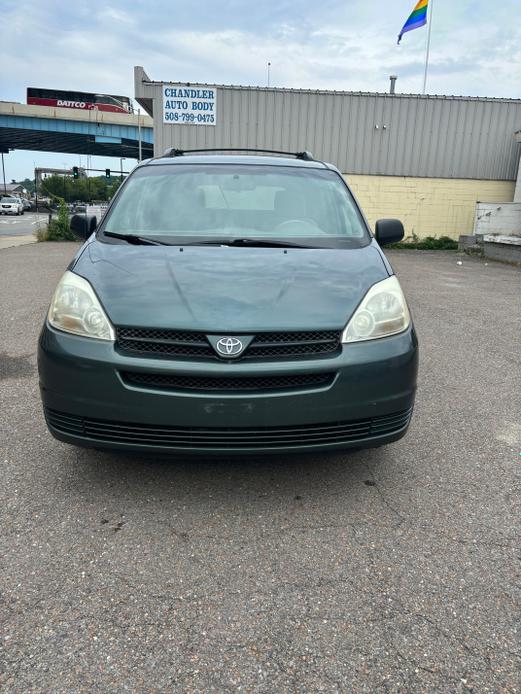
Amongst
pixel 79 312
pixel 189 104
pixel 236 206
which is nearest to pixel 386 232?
pixel 236 206

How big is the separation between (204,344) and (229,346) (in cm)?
11

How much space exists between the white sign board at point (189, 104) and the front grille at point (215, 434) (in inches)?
712

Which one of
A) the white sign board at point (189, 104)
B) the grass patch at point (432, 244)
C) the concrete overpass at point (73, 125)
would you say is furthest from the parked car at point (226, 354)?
the concrete overpass at point (73, 125)

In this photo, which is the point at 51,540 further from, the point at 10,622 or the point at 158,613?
the point at 158,613

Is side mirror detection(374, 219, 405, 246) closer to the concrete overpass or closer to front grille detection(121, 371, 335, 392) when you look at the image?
front grille detection(121, 371, 335, 392)

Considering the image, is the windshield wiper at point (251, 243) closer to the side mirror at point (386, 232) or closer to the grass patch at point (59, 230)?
the side mirror at point (386, 232)

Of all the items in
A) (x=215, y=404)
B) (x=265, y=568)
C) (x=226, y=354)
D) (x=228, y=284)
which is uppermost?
(x=228, y=284)

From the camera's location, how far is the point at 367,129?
62.3ft

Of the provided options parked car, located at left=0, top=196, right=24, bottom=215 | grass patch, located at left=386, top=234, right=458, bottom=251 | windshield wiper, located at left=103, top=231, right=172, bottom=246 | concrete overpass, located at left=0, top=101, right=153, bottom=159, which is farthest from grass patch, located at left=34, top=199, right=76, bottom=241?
concrete overpass, located at left=0, top=101, right=153, bottom=159

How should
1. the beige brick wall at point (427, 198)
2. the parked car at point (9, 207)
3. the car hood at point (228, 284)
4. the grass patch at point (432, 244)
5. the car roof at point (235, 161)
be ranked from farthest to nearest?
the parked car at point (9, 207) < the grass patch at point (432, 244) < the beige brick wall at point (427, 198) < the car roof at point (235, 161) < the car hood at point (228, 284)

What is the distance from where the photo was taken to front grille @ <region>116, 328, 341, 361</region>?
2.36 m

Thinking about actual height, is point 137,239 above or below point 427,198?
below

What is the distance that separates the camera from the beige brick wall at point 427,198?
1945 cm

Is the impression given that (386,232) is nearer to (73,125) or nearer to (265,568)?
(265,568)
